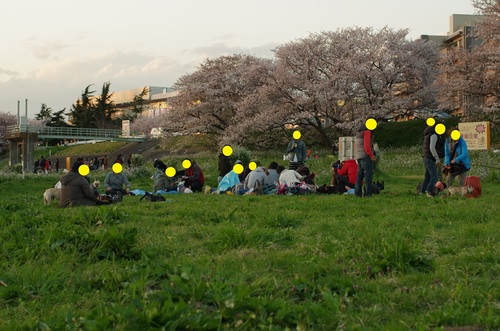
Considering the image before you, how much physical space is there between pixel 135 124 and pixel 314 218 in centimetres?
8536

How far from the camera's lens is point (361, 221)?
6.82 meters

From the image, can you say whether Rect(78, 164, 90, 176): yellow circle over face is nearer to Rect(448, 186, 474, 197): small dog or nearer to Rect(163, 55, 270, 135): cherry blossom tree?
A: Rect(448, 186, 474, 197): small dog

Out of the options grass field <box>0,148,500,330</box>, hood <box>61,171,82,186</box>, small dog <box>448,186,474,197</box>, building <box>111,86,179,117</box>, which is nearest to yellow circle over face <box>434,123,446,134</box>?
small dog <box>448,186,474,197</box>

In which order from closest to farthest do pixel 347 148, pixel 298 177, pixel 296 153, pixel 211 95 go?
pixel 298 177 → pixel 296 153 → pixel 347 148 → pixel 211 95

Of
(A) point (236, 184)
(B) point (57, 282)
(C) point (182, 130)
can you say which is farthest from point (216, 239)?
(C) point (182, 130)

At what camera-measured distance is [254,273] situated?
4129 mm

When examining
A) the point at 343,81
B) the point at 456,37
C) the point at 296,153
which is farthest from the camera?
the point at 456,37

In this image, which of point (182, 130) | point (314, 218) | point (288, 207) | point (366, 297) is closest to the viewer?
point (366, 297)

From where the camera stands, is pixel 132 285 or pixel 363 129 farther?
pixel 363 129

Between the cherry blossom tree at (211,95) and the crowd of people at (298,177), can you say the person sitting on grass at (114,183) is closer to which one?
the crowd of people at (298,177)

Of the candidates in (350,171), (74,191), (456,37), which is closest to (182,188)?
(350,171)

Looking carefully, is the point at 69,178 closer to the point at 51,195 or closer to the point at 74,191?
the point at 74,191

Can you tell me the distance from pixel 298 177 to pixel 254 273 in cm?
945

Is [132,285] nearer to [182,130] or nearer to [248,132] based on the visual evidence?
[248,132]
